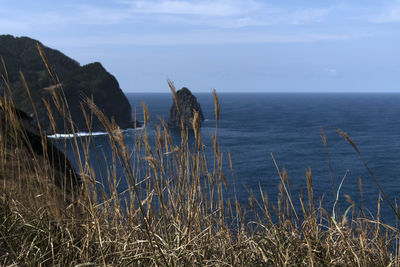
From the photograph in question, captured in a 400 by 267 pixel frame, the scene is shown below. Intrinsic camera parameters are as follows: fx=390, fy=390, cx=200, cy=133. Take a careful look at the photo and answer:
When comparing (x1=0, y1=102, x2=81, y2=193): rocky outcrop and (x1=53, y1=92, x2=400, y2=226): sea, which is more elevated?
(x1=0, y1=102, x2=81, y2=193): rocky outcrop

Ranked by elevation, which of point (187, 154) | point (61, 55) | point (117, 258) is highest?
point (61, 55)

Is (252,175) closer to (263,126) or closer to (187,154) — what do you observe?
(187,154)

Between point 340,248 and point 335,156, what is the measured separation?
64.4 meters

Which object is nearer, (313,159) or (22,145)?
(22,145)

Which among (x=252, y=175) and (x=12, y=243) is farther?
(x=252, y=175)

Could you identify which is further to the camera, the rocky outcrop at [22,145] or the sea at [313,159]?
the sea at [313,159]

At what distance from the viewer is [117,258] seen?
2.62 m

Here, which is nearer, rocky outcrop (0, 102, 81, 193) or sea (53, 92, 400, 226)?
rocky outcrop (0, 102, 81, 193)

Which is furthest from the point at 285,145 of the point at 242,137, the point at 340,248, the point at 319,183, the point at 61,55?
the point at 61,55

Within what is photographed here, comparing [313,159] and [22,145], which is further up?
[22,145]

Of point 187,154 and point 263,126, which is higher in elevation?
point 187,154

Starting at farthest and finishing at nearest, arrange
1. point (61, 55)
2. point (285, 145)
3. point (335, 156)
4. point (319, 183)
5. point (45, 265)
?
point (61, 55), point (285, 145), point (335, 156), point (319, 183), point (45, 265)

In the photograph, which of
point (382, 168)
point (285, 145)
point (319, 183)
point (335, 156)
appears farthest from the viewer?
point (285, 145)

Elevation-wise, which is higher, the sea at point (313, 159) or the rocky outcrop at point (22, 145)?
the rocky outcrop at point (22, 145)
